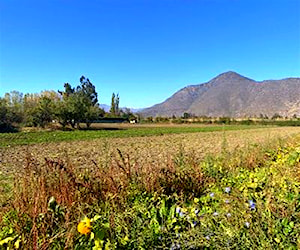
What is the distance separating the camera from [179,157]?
4590mm

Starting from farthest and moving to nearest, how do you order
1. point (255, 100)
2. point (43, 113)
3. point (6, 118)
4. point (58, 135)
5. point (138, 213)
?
point (255, 100) < point (43, 113) < point (6, 118) < point (58, 135) < point (138, 213)

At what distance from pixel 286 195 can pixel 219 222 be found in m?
0.73

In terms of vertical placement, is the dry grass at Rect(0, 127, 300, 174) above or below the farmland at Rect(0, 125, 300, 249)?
below

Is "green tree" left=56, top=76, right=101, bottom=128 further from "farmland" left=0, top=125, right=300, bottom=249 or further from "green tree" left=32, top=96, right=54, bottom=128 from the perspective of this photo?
"farmland" left=0, top=125, right=300, bottom=249

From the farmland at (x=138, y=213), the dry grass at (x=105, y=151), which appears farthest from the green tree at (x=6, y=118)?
the farmland at (x=138, y=213)

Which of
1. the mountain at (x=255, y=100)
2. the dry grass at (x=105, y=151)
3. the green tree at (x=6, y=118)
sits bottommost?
the dry grass at (x=105, y=151)

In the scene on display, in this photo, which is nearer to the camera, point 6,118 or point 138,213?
point 138,213

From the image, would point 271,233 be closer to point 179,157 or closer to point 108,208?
point 108,208

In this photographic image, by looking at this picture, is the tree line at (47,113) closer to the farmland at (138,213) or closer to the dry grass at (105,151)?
the dry grass at (105,151)

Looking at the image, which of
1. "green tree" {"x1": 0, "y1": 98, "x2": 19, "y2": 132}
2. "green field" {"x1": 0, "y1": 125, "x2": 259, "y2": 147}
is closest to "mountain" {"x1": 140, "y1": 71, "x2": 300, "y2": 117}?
"green tree" {"x1": 0, "y1": 98, "x2": 19, "y2": 132}

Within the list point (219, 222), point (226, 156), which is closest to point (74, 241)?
point (219, 222)

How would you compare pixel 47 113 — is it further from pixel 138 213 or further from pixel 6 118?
pixel 138 213

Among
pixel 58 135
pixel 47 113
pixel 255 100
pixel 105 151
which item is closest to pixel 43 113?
pixel 47 113

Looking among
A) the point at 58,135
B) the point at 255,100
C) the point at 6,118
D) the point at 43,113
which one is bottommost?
the point at 58,135
